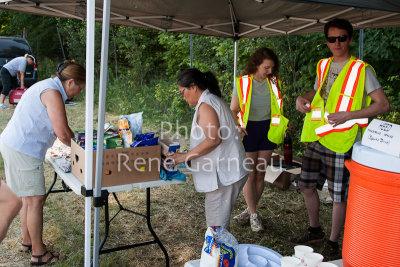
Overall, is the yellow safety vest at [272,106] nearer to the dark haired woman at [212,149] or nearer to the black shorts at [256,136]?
the black shorts at [256,136]

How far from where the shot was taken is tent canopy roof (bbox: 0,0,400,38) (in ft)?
12.3

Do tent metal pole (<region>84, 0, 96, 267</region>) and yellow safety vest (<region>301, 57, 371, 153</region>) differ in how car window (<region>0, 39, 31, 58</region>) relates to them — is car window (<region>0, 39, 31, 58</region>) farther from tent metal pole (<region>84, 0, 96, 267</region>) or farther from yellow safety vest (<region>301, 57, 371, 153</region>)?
yellow safety vest (<region>301, 57, 371, 153</region>)

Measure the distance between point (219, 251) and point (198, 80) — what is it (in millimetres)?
1444

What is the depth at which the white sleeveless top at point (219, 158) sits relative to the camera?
2621 millimetres

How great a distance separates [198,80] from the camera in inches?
104

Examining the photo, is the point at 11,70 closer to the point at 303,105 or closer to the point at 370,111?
the point at 303,105

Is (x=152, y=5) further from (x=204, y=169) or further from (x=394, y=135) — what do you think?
(x=394, y=135)

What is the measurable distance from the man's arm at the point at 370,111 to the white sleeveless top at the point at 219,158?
730mm

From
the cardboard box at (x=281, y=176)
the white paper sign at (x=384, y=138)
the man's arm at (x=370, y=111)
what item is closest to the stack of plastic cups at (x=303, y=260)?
the white paper sign at (x=384, y=138)

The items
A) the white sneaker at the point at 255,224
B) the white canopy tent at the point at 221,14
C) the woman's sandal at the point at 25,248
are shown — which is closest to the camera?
the woman's sandal at the point at 25,248

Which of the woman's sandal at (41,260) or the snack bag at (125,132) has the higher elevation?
the snack bag at (125,132)

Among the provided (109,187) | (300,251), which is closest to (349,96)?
(300,251)

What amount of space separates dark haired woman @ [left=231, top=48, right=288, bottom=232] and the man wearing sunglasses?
45cm

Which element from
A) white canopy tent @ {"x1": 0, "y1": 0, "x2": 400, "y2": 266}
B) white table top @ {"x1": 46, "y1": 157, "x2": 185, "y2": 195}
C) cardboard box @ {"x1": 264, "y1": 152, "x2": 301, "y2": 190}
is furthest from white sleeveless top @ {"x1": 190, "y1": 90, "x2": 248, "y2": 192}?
cardboard box @ {"x1": 264, "y1": 152, "x2": 301, "y2": 190}
